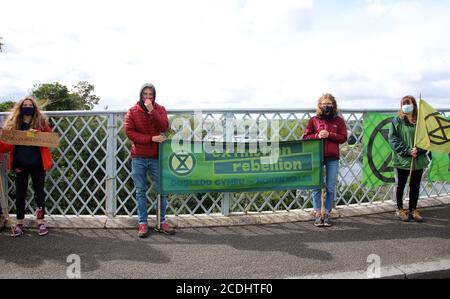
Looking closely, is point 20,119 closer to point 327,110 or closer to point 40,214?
point 40,214

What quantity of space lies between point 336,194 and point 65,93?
14011mm

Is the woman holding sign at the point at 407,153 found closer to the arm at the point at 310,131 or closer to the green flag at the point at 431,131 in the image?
the green flag at the point at 431,131

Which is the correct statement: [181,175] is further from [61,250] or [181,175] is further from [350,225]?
[350,225]

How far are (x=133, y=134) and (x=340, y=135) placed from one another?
2729 mm

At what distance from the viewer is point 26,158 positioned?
4504 millimetres

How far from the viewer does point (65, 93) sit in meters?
16.0

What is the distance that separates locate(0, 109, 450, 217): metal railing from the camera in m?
5.01

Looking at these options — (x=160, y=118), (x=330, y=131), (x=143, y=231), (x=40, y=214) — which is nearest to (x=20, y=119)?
(x=40, y=214)

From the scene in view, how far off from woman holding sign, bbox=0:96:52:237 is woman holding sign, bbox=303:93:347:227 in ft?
11.6

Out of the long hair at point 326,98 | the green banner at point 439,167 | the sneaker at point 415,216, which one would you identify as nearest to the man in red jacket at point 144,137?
the long hair at point 326,98

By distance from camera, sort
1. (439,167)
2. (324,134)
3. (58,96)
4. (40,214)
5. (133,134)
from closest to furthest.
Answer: (133,134)
(40,214)
(324,134)
(439,167)
(58,96)

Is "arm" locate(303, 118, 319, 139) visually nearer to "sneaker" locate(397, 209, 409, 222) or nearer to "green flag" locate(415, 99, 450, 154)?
"green flag" locate(415, 99, 450, 154)

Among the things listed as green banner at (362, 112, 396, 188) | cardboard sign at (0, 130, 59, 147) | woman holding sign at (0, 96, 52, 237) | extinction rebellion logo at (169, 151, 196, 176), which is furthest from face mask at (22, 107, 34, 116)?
green banner at (362, 112, 396, 188)
